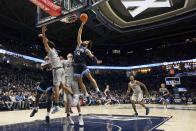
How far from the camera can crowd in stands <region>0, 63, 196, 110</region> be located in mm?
12406

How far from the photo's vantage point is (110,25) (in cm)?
1870

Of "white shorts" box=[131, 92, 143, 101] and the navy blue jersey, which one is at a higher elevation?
the navy blue jersey

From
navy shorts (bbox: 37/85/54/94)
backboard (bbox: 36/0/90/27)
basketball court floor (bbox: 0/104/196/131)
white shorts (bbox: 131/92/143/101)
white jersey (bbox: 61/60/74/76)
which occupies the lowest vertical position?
basketball court floor (bbox: 0/104/196/131)

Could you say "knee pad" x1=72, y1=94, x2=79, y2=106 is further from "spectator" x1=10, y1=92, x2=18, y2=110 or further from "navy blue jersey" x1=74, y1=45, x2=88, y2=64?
"spectator" x1=10, y1=92, x2=18, y2=110

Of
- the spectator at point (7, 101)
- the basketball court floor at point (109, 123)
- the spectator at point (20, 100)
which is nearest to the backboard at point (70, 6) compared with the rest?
the basketball court floor at point (109, 123)

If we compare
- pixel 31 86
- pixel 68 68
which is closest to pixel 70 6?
pixel 68 68

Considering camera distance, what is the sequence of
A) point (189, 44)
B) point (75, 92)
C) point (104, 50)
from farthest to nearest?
1. point (104, 50)
2. point (189, 44)
3. point (75, 92)

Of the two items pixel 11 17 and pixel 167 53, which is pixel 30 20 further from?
pixel 167 53

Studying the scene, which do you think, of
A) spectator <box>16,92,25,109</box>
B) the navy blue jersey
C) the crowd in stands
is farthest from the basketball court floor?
spectator <box>16,92,25,109</box>

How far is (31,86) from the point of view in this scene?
17.9 meters

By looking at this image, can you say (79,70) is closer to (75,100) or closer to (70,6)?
(75,100)

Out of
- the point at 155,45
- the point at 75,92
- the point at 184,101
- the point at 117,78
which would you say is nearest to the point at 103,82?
the point at 117,78

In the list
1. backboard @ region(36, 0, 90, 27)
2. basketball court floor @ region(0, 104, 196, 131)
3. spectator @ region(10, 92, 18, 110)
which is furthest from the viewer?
spectator @ region(10, 92, 18, 110)

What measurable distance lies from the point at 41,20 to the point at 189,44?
25.8 meters
